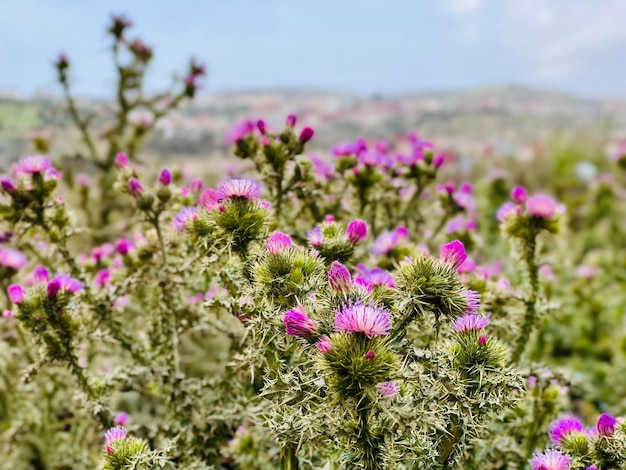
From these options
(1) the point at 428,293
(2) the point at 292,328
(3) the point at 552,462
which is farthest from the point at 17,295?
(3) the point at 552,462

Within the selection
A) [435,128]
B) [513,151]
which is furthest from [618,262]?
[435,128]

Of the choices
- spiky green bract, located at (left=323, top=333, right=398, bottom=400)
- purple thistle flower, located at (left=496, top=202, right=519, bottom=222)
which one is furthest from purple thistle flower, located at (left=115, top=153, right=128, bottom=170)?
purple thistle flower, located at (left=496, top=202, right=519, bottom=222)

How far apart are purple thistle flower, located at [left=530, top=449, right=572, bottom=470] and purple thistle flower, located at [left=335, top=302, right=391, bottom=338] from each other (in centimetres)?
55

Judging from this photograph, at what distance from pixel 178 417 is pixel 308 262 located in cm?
90

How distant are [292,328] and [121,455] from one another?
575 millimetres

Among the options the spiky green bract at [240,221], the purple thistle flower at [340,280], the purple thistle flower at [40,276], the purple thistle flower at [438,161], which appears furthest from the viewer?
the purple thistle flower at [438,161]

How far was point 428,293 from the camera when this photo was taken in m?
1.39

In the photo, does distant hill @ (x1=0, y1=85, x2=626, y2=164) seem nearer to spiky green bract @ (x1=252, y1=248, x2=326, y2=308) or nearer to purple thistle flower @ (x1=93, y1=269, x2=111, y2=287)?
purple thistle flower @ (x1=93, y1=269, x2=111, y2=287)

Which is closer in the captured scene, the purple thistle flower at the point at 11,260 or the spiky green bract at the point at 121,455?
the spiky green bract at the point at 121,455

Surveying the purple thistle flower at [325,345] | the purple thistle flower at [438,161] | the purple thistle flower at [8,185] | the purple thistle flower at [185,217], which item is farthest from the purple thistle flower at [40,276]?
the purple thistle flower at [438,161]

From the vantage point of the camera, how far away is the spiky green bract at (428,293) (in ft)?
4.53

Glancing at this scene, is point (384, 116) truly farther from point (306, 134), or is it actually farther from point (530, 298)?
point (530, 298)

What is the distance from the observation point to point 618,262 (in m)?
6.14

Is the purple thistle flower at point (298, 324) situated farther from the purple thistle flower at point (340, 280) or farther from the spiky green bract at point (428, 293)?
the spiky green bract at point (428, 293)
